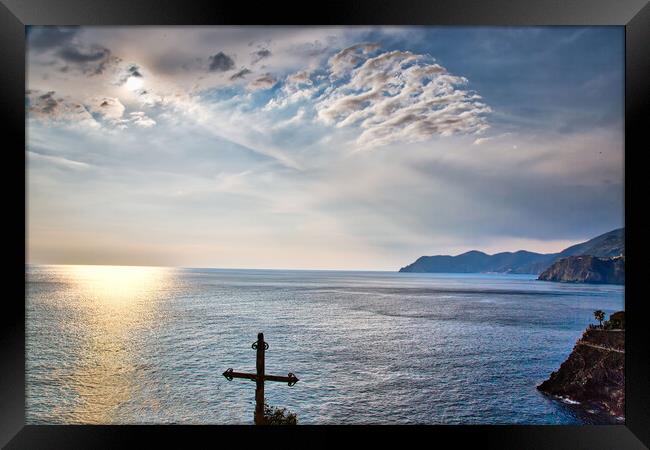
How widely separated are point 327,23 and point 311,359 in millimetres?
A: 17075

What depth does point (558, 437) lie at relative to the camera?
330 centimetres

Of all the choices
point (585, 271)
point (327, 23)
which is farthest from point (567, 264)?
point (327, 23)

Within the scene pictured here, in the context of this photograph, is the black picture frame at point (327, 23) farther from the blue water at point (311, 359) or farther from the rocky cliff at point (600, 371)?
the rocky cliff at point (600, 371)

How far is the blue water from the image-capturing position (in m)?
12.2

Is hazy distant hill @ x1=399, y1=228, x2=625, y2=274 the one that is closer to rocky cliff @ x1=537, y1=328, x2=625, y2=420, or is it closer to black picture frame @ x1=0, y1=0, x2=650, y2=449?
rocky cliff @ x1=537, y1=328, x2=625, y2=420

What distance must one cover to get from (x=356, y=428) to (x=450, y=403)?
1082 centimetres

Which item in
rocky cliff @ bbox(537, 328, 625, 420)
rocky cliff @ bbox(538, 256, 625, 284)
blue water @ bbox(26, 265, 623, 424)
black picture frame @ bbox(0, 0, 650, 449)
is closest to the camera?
black picture frame @ bbox(0, 0, 650, 449)

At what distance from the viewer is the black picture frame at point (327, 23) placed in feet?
10.4

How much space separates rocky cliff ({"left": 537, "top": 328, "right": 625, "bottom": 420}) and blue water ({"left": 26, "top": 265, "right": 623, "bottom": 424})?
52 cm

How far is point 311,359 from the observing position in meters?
18.2

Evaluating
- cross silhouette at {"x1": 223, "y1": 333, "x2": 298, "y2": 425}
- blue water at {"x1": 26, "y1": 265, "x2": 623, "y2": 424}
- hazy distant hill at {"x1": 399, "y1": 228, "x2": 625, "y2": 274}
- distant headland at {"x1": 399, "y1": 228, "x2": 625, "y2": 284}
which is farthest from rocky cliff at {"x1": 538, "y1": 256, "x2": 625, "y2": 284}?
cross silhouette at {"x1": 223, "y1": 333, "x2": 298, "y2": 425}

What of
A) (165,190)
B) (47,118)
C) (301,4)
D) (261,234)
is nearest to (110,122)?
(47,118)

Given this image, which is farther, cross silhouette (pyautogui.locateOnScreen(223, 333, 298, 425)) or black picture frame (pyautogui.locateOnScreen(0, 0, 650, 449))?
cross silhouette (pyautogui.locateOnScreen(223, 333, 298, 425))

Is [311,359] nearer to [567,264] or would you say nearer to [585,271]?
[585,271]
